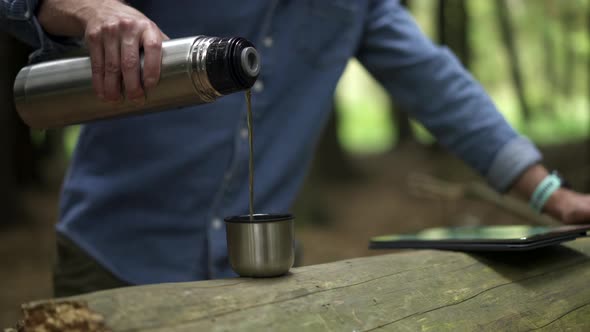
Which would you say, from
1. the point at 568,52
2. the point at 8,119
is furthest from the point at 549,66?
the point at 8,119

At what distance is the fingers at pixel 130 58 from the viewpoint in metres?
1.32

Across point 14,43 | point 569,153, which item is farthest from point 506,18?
point 14,43

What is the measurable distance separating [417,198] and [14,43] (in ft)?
18.8

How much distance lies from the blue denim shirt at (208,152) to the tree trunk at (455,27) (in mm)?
7572

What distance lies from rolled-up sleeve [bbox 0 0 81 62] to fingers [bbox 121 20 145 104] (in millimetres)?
386

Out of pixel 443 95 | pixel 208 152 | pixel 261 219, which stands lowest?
pixel 261 219

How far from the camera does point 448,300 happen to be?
4.96 ft

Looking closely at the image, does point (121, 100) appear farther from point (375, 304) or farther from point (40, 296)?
point (40, 296)

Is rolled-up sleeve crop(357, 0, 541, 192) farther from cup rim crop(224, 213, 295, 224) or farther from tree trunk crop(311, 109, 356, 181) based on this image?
tree trunk crop(311, 109, 356, 181)

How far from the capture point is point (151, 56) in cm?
132

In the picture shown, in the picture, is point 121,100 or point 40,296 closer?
point 121,100

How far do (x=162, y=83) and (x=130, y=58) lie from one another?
80 millimetres

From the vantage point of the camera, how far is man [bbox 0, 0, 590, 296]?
1.99 m

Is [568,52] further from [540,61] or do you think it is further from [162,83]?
[162,83]
